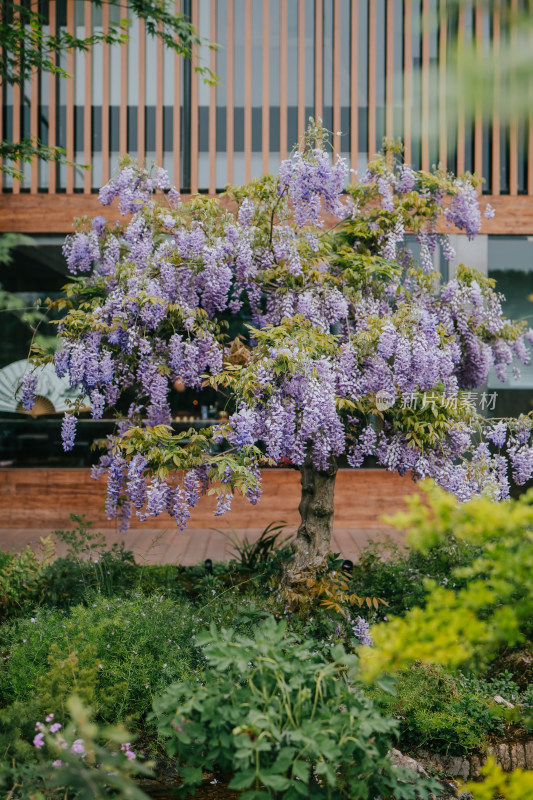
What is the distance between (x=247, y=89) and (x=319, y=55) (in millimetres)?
961

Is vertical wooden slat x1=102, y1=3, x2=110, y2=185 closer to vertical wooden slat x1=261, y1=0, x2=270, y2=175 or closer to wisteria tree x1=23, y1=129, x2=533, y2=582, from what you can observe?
vertical wooden slat x1=261, y1=0, x2=270, y2=175

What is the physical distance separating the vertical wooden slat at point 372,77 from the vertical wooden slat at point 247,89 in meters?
1.45

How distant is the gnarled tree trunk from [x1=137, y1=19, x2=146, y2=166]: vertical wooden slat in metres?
5.16

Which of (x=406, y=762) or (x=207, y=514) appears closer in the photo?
(x=406, y=762)

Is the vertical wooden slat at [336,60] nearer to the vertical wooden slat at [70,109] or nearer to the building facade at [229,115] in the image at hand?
the building facade at [229,115]

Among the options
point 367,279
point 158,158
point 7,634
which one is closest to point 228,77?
point 158,158

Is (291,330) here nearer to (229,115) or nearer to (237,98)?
(229,115)

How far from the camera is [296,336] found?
11.6ft

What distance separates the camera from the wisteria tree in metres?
3.72

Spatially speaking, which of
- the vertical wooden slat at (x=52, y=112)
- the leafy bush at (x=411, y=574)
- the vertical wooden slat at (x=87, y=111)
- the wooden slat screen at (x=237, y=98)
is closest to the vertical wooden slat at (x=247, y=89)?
the wooden slat screen at (x=237, y=98)

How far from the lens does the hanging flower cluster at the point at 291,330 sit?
372 cm

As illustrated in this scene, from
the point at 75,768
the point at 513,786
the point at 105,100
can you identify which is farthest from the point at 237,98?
the point at 513,786

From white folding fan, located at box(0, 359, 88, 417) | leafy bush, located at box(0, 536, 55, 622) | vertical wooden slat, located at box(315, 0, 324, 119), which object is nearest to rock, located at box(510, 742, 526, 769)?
leafy bush, located at box(0, 536, 55, 622)

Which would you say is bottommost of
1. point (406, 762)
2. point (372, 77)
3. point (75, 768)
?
point (406, 762)
